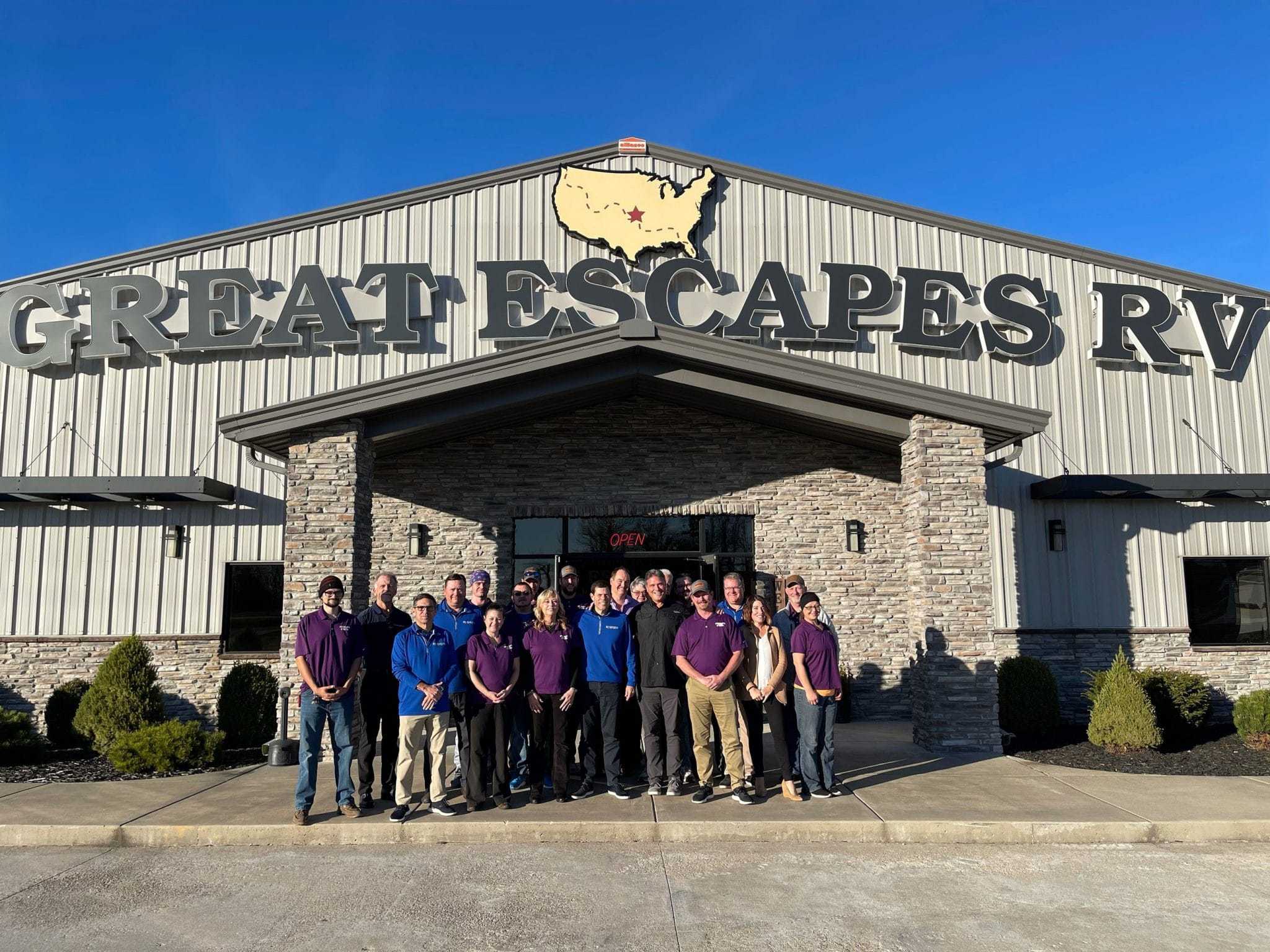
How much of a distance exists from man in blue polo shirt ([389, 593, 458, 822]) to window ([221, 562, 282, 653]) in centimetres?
661

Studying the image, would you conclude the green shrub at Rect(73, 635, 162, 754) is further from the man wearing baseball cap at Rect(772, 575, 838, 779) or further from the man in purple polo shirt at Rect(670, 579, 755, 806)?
the man wearing baseball cap at Rect(772, 575, 838, 779)

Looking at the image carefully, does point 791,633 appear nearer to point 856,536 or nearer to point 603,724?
point 603,724

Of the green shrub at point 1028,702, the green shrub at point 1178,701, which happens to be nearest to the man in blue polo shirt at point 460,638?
the green shrub at point 1028,702

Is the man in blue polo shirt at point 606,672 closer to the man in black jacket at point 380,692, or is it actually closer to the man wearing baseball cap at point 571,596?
the man wearing baseball cap at point 571,596

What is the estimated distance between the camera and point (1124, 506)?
45.4 ft

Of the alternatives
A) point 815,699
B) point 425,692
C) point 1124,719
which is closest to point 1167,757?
point 1124,719

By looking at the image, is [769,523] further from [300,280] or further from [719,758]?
[300,280]

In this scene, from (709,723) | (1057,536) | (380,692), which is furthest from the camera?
(1057,536)

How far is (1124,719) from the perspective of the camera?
1017cm

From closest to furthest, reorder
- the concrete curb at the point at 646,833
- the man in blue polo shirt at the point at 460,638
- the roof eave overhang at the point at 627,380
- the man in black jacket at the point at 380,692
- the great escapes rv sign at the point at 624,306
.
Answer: the concrete curb at the point at 646,833
the man in blue polo shirt at the point at 460,638
the man in black jacket at the point at 380,692
the roof eave overhang at the point at 627,380
the great escapes rv sign at the point at 624,306

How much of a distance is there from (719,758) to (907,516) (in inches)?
149

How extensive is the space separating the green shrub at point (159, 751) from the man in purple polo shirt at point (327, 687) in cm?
295

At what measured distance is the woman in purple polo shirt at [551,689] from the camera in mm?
7613

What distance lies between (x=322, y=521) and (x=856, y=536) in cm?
751
